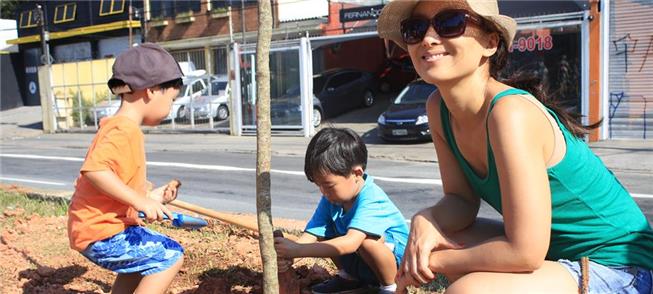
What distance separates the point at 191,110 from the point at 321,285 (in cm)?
1988

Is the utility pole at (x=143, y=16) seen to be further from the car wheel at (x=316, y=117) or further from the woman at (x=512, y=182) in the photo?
the woman at (x=512, y=182)

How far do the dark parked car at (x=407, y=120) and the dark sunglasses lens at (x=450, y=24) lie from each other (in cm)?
1298

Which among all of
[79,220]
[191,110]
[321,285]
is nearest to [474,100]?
[321,285]

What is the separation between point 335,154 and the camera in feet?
10.0

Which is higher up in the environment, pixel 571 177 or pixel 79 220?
pixel 571 177

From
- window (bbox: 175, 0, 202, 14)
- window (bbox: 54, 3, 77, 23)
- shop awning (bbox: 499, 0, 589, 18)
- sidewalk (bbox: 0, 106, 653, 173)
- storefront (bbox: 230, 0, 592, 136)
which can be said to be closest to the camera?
sidewalk (bbox: 0, 106, 653, 173)

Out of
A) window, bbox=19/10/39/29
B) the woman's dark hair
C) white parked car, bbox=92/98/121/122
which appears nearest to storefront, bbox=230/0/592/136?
white parked car, bbox=92/98/121/122

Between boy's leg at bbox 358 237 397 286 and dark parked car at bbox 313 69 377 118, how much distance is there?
58.7ft

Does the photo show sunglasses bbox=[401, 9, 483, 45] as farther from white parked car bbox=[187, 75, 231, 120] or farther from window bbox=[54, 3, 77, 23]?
window bbox=[54, 3, 77, 23]

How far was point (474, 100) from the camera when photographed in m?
A: 2.18

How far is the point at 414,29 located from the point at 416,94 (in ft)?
48.2

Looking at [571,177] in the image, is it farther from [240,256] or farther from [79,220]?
[240,256]

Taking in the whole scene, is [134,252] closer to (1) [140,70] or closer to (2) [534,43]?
(1) [140,70]

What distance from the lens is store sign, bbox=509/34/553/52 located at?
14.7 meters
